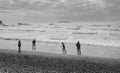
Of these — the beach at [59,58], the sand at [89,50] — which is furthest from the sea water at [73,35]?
the sand at [89,50]

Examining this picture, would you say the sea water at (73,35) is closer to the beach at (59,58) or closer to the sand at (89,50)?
the beach at (59,58)

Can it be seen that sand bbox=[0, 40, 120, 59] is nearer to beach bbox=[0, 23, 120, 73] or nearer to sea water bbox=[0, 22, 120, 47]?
beach bbox=[0, 23, 120, 73]

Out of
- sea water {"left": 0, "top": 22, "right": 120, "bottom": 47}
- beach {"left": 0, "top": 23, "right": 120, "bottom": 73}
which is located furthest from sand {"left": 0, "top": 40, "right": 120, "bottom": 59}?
sea water {"left": 0, "top": 22, "right": 120, "bottom": 47}

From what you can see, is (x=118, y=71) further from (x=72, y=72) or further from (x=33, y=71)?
(x=33, y=71)

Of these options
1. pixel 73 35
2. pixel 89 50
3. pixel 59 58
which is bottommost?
pixel 89 50

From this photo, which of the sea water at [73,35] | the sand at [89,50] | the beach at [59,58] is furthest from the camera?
the sea water at [73,35]

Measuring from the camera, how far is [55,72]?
10680 millimetres

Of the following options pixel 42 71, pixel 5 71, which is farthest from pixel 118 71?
pixel 5 71

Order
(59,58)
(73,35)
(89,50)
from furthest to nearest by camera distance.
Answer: (73,35)
(89,50)
(59,58)

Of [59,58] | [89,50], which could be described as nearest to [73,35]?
[89,50]

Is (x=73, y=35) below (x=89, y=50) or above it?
above

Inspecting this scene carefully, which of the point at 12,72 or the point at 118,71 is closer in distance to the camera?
the point at 12,72

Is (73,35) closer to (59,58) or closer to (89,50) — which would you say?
(89,50)

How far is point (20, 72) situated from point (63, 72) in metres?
3.04
